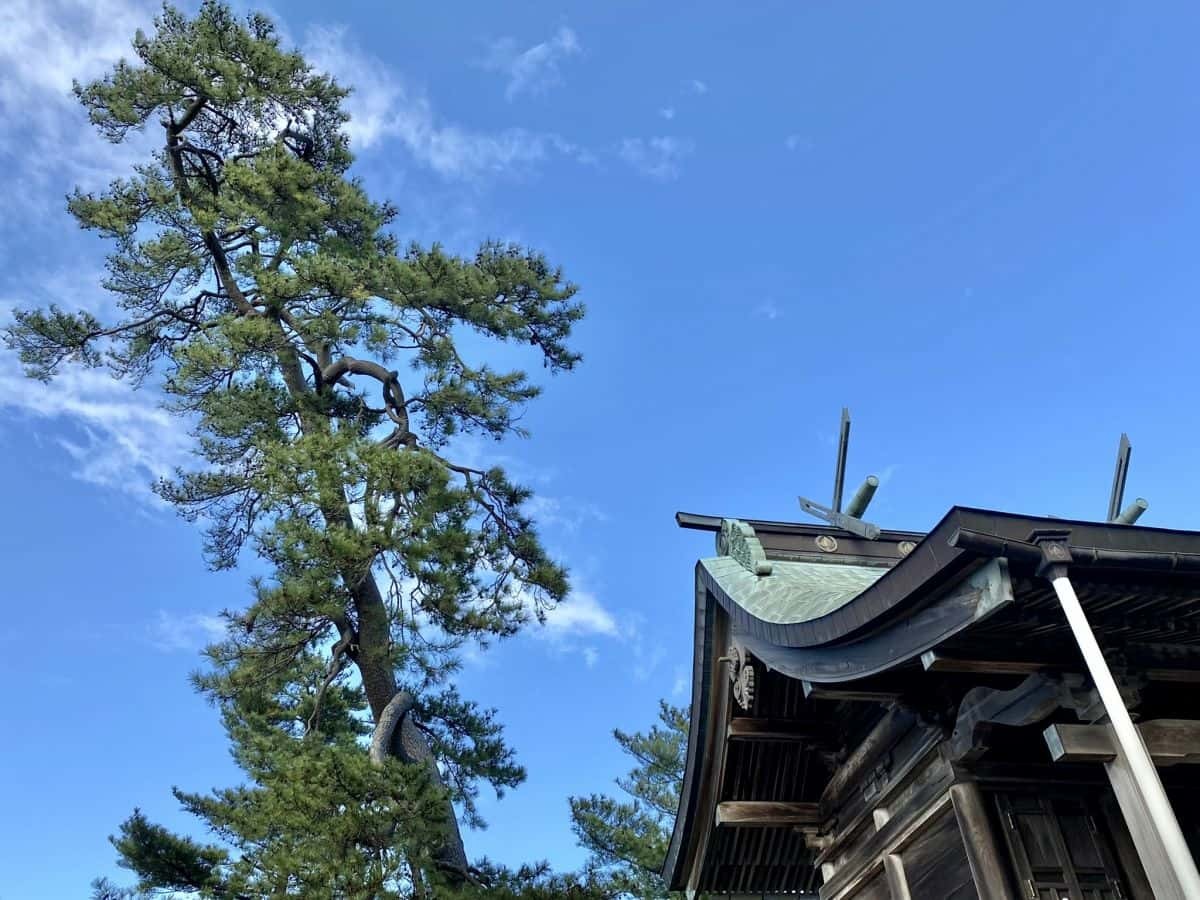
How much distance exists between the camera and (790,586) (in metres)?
5.86

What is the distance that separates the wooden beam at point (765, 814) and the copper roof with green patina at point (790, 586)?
193 cm

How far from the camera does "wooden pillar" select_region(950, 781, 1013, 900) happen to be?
4492 mm

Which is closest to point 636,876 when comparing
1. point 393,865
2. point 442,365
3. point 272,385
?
point 393,865

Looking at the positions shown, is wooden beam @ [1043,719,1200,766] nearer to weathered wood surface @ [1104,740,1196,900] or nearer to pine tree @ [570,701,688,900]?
weathered wood surface @ [1104,740,1196,900]

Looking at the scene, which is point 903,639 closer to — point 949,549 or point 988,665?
point 988,665

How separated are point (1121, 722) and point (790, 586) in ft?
9.54

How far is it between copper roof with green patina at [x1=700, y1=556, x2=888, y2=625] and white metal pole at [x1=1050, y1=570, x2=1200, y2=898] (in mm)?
1381

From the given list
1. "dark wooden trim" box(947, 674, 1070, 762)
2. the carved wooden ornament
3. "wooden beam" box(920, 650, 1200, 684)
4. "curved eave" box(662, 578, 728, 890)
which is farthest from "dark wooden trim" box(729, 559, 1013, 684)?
"curved eave" box(662, 578, 728, 890)

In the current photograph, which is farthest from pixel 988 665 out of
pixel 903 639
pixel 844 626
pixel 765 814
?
pixel 765 814

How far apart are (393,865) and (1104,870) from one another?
22.6 feet

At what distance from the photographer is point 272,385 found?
49.8 feet

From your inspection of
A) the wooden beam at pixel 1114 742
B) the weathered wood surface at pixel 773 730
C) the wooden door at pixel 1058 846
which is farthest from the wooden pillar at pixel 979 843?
the weathered wood surface at pixel 773 730

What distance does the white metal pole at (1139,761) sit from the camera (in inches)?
110

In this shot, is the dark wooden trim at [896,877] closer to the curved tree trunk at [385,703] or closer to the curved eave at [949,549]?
the curved eave at [949,549]
